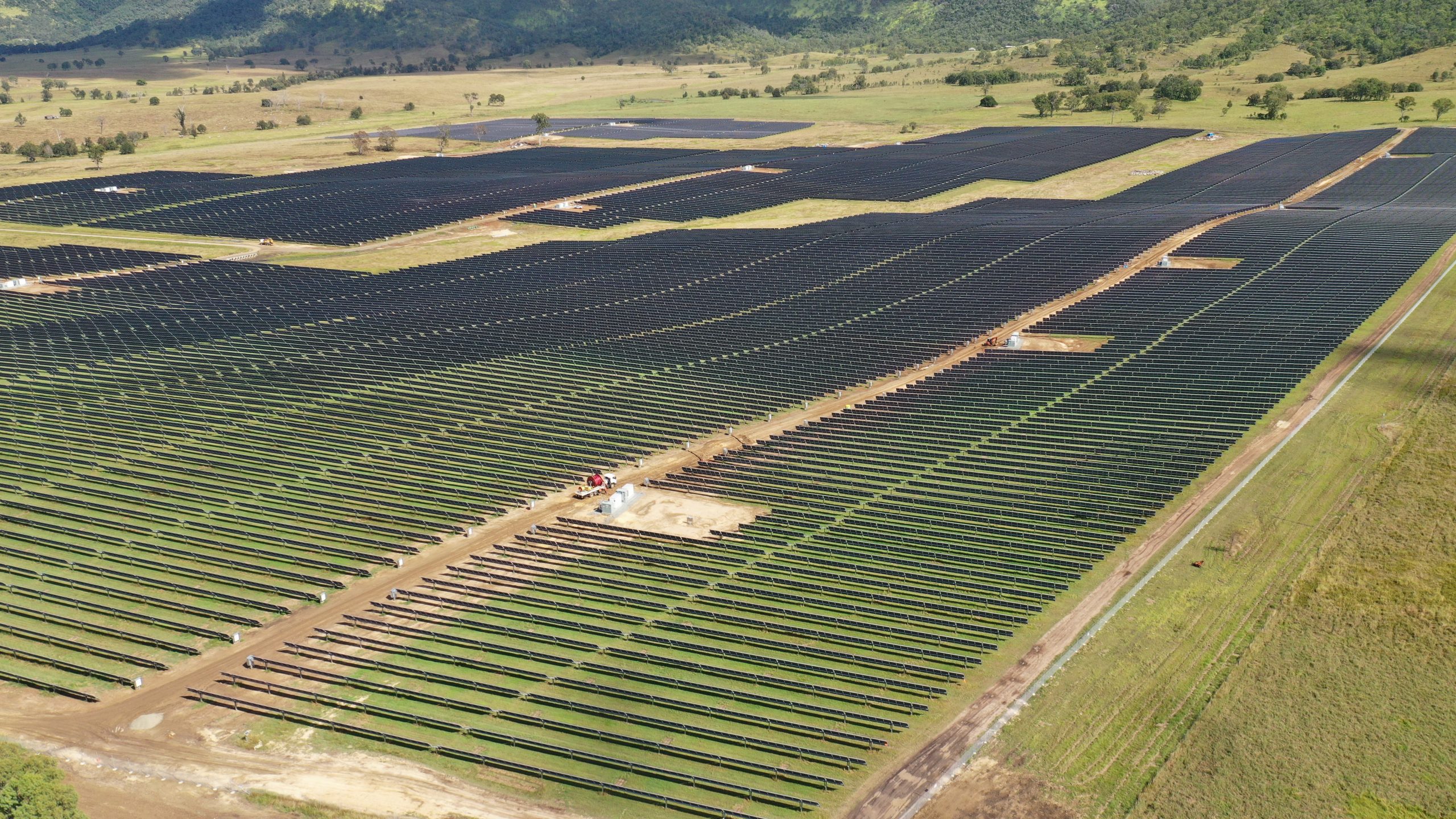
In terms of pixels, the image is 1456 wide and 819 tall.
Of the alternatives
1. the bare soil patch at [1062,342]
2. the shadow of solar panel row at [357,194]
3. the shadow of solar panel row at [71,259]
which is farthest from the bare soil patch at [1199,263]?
the shadow of solar panel row at [71,259]

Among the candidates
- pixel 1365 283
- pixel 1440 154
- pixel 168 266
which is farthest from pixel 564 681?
pixel 1440 154

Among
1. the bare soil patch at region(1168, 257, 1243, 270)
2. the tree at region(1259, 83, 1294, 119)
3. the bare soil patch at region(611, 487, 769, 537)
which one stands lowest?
the bare soil patch at region(611, 487, 769, 537)

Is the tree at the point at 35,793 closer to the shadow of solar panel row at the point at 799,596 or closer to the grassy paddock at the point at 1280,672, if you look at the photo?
the shadow of solar panel row at the point at 799,596

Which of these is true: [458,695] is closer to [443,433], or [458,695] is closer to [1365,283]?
[443,433]

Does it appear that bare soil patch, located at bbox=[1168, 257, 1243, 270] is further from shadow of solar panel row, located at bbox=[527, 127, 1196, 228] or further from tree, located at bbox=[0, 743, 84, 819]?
tree, located at bbox=[0, 743, 84, 819]

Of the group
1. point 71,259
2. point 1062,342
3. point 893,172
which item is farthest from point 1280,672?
point 893,172

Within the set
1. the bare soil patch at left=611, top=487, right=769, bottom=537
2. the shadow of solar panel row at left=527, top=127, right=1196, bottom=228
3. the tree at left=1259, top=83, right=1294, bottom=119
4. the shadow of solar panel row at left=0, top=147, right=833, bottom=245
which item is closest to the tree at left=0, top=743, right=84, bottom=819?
the bare soil patch at left=611, top=487, right=769, bottom=537
